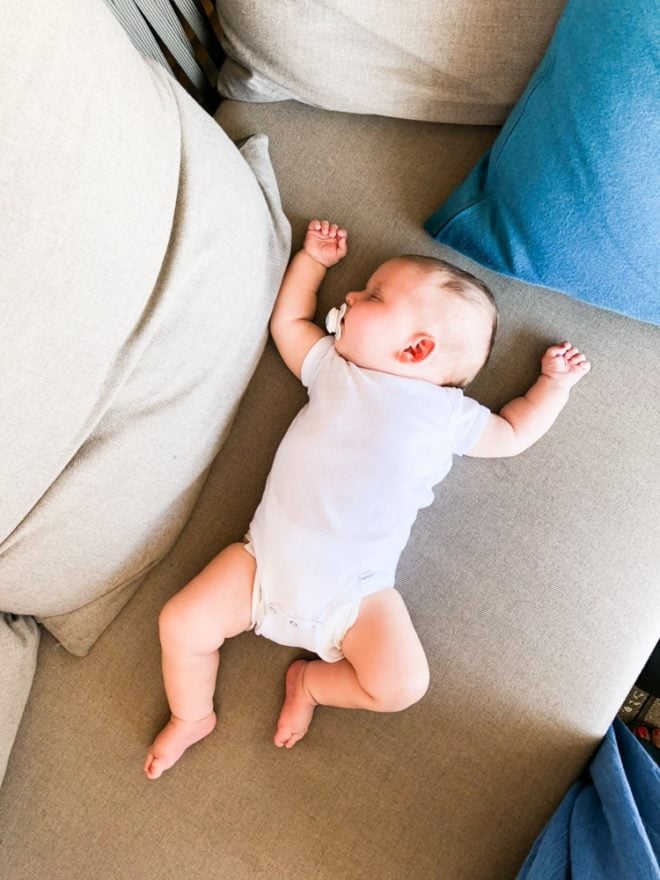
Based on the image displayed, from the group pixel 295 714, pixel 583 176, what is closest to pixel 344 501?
pixel 295 714

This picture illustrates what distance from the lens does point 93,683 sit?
1.02 meters

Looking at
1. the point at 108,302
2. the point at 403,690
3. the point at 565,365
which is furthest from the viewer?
the point at 565,365

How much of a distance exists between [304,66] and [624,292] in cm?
56

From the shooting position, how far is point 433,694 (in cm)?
99

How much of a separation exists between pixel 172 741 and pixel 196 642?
5.6 inches

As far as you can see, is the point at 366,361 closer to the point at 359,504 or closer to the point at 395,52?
the point at 359,504

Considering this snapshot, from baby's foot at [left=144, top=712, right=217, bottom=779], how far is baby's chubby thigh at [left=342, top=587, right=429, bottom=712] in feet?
0.75

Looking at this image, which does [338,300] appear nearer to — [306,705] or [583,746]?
[306,705]

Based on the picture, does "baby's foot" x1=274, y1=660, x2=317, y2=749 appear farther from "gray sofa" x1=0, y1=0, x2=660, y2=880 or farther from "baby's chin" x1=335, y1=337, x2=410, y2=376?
"baby's chin" x1=335, y1=337, x2=410, y2=376

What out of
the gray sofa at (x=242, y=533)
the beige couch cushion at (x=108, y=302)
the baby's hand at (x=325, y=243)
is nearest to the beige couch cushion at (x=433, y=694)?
the gray sofa at (x=242, y=533)

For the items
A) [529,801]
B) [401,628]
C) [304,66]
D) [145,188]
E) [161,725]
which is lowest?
[161,725]

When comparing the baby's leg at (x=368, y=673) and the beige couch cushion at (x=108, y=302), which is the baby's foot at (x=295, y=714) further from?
the beige couch cushion at (x=108, y=302)

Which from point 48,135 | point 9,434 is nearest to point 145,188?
point 48,135

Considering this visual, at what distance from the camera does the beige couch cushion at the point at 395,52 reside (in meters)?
0.94
